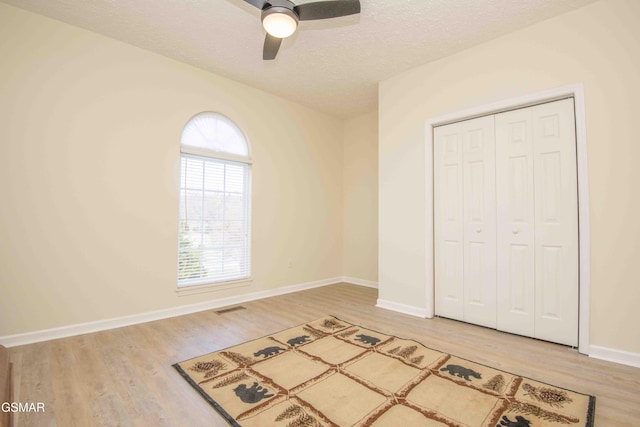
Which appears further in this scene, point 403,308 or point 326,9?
point 403,308

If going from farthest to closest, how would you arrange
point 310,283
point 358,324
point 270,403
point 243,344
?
point 310,283 → point 358,324 → point 243,344 → point 270,403

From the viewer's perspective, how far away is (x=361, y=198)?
558 centimetres

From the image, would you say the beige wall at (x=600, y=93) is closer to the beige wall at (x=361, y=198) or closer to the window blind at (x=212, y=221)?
the beige wall at (x=361, y=198)

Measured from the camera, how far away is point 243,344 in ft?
8.99

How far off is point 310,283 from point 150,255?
8.62 feet

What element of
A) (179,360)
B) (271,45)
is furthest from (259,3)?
(179,360)

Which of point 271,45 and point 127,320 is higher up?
point 271,45

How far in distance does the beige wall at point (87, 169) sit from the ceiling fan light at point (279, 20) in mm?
1916

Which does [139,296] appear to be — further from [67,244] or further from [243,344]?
[243,344]

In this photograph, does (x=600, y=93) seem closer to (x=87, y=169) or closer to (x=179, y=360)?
(x=179, y=360)

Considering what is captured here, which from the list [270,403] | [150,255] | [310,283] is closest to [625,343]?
[270,403]

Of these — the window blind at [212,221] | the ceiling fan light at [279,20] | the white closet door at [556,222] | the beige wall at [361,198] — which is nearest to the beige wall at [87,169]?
the window blind at [212,221]

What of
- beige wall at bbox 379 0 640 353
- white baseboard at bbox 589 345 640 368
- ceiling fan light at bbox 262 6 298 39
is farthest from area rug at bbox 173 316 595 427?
ceiling fan light at bbox 262 6 298 39

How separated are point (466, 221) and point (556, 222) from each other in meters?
0.82
